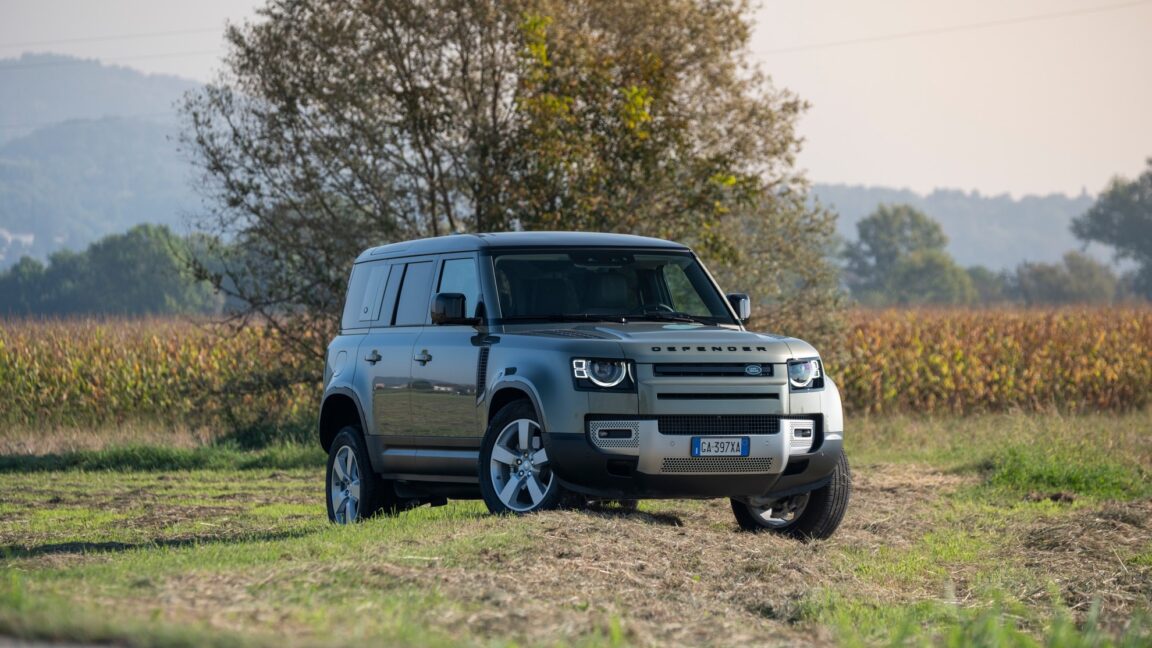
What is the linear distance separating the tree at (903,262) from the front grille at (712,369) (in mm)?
112893

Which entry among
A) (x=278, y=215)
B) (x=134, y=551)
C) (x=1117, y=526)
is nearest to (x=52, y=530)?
(x=134, y=551)

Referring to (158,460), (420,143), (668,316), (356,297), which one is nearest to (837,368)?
(420,143)

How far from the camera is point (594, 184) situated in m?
22.5

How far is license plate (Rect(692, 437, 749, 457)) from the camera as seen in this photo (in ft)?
34.9

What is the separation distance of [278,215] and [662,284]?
1240 centimetres

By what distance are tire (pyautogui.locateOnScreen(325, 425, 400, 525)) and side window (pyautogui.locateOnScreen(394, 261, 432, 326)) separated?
3.67 ft

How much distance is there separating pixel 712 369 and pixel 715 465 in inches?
24.6

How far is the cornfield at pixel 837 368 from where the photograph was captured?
25109mm

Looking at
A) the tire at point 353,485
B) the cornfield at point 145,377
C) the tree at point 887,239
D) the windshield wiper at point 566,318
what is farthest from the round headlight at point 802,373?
the tree at point 887,239

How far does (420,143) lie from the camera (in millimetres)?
23188

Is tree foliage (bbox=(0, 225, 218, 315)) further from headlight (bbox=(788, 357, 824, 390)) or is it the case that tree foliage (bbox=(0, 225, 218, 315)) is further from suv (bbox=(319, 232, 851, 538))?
headlight (bbox=(788, 357, 824, 390))

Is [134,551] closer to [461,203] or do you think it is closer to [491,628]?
[491,628]

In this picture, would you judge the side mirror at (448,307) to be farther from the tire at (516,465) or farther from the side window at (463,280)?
the tire at (516,465)

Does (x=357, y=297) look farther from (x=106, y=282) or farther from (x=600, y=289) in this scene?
(x=106, y=282)
